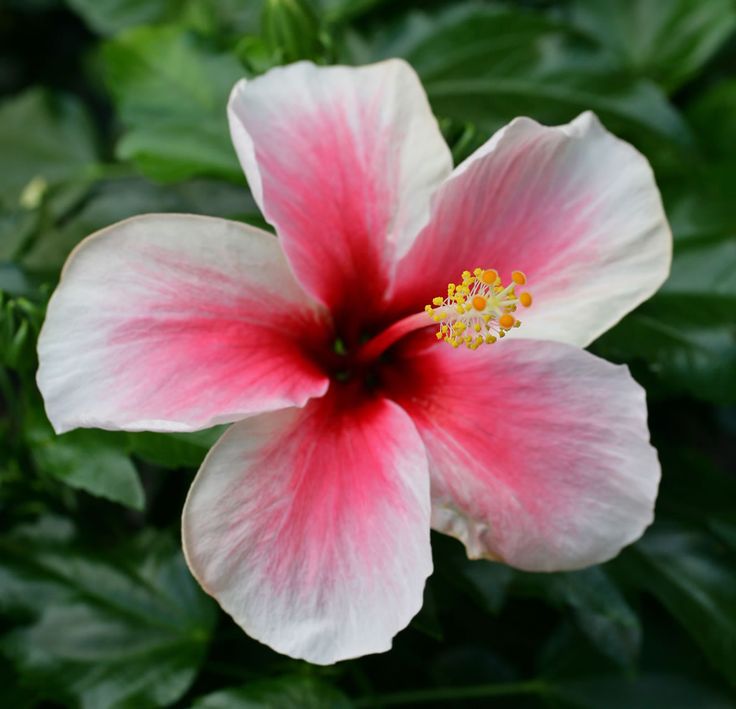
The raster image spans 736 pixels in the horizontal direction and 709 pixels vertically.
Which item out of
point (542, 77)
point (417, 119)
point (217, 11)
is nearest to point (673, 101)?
point (542, 77)

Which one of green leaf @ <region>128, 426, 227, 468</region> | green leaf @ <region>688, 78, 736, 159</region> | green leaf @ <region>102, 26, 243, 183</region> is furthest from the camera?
green leaf @ <region>688, 78, 736, 159</region>

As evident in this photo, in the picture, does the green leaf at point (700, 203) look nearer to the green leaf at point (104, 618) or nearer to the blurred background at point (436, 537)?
the blurred background at point (436, 537)

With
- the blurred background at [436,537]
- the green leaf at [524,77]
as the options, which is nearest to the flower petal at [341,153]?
the blurred background at [436,537]

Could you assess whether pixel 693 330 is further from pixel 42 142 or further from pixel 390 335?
pixel 42 142

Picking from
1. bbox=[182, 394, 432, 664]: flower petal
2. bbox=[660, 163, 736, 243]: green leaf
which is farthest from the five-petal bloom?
bbox=[660, 163, 736, 243]: green leaf

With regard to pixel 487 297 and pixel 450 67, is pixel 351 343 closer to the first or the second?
pixel 487 297

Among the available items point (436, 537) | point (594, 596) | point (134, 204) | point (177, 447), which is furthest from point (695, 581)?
point (134, 204)

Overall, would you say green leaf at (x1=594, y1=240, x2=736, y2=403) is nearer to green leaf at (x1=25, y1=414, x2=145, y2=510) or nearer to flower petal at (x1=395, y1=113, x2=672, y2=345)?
flower petal at (x1=395, y1=113, x2=672, y2=345)
